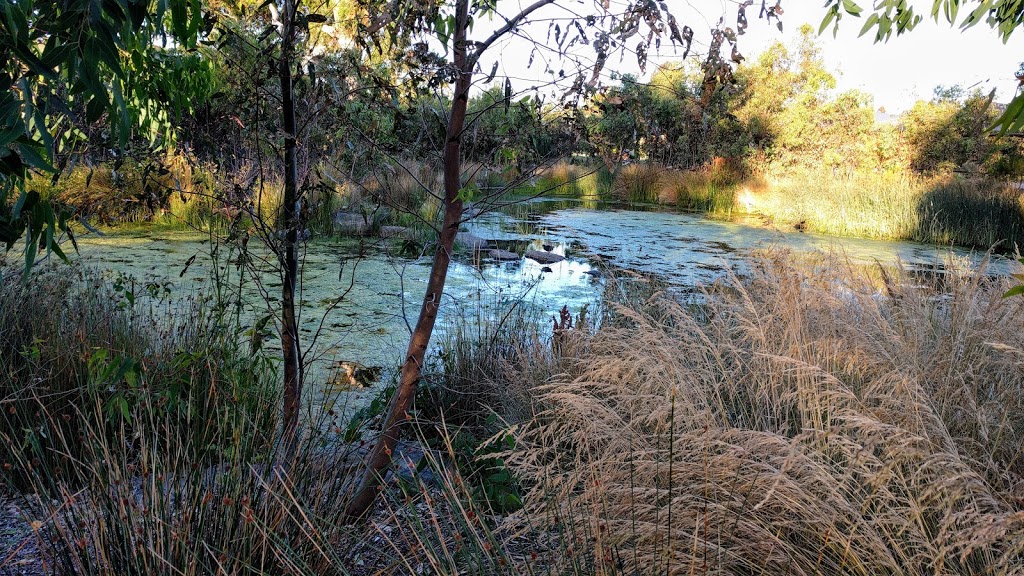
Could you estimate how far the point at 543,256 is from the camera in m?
7.54

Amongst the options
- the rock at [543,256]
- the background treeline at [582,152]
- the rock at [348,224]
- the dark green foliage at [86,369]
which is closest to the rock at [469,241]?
the rock at [543,256]

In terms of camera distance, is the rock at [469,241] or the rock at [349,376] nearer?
the rock at [349,376]

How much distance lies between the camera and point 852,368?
7.34 ft

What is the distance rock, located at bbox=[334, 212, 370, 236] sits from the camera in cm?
839

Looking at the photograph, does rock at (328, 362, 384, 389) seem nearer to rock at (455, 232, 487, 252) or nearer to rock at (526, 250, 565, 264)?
rock at (526, 250, 565, 264)

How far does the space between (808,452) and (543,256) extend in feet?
18.9

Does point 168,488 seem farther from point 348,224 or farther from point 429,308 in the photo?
point 348,224

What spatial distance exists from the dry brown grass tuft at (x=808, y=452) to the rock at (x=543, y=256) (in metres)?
4.55

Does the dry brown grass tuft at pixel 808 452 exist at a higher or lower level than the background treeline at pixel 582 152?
lower

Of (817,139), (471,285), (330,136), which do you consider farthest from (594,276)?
(817,139)

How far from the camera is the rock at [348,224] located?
330 inches

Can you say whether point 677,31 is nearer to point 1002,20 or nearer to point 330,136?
point 330,136

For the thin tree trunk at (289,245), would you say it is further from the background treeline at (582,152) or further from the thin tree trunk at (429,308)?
the thin tree trunk at (429,308)

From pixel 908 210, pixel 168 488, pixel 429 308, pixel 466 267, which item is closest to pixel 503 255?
pixel 466 267
